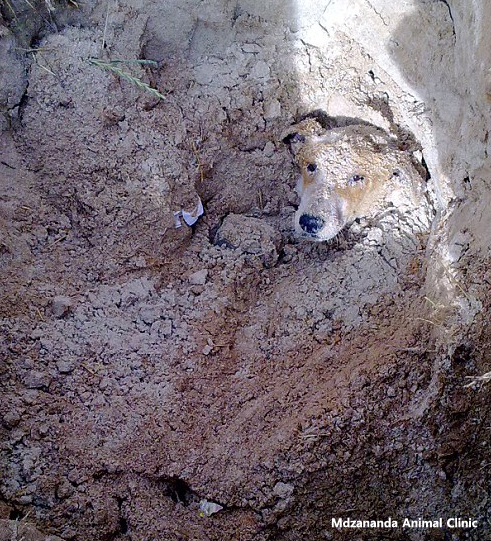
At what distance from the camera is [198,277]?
9.08ft

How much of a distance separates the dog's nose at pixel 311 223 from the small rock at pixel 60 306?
1.27 metres

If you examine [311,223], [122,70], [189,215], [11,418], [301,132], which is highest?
[122,70]

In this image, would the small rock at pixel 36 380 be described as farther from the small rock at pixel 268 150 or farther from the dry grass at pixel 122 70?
the small rock at pixel 268 150

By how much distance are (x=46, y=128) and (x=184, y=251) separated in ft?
3.24

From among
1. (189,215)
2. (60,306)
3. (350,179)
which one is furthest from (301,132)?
(60,306)

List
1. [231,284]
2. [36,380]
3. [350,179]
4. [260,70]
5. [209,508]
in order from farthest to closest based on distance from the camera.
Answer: [260,70] → [350,179] → [231,284] → [36,380] → [209,508]

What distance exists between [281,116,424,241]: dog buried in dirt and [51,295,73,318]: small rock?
49.9 inches

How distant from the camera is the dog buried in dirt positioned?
285cm

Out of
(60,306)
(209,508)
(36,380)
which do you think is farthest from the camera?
(60,306)

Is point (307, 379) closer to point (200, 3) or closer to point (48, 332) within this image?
point (48, 332)

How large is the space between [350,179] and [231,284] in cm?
88

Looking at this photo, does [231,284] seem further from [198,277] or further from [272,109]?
[272,109]

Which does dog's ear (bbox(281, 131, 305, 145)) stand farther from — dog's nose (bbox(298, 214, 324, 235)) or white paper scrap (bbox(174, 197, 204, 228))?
white paper scrap (bbox(174, 197, 204, 228))

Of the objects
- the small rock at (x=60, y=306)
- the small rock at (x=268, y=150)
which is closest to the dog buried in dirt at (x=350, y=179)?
the small rock at (x=268, y=150)
